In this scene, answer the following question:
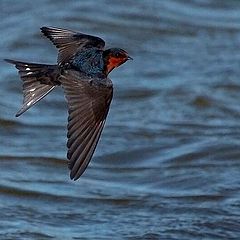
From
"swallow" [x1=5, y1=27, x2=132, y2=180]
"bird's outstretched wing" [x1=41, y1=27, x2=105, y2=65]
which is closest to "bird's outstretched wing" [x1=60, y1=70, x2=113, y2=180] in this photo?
"swallow" [x1=5, y1=27, x2=132, y2=180]

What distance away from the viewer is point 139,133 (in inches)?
355

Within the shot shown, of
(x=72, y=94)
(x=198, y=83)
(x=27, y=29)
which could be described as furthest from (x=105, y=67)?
(x=27, y=29)

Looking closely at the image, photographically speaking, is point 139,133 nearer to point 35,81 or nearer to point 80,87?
point 35,81

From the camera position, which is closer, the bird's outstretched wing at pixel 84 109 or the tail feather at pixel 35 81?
the bird's outstretched wing at pixel 84 109

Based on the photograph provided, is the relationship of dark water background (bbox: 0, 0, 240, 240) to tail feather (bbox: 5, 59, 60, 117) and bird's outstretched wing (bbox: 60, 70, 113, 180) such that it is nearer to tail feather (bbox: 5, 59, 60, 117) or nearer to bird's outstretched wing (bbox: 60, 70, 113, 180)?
tail feather (bbox: 5, 59, 60, 117)

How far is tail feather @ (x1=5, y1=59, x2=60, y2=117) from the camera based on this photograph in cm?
612

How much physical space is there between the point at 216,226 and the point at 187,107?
7.27 ft

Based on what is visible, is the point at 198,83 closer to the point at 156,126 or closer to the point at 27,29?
the point at 156,126

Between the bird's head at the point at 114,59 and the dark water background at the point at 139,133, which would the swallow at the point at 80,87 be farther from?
the dark water background at the point at 139,133

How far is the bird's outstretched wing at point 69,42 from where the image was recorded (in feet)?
21.0

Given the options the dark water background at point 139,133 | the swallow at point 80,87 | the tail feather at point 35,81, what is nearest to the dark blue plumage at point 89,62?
the swallow at point 80,87

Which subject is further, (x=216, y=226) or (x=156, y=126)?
(x=156, y=126)

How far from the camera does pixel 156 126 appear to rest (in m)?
9.16

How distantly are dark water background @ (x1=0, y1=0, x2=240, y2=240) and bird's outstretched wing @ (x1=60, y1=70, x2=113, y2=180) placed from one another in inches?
53.1
